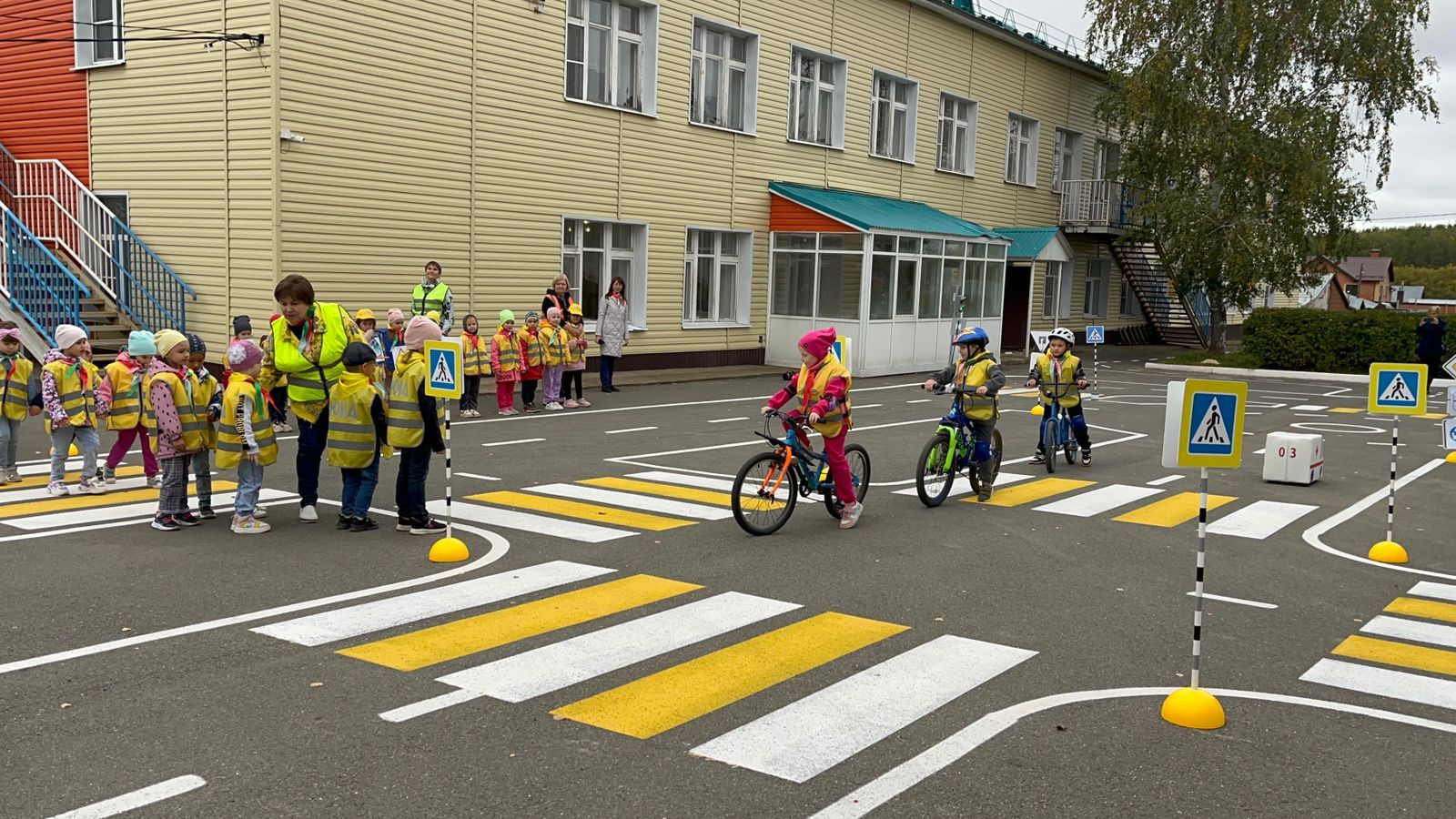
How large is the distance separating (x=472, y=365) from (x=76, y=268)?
7.49m

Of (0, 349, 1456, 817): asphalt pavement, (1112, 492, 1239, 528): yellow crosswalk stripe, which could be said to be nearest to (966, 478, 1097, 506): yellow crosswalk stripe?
(0, 349, 1456, 817): asphalt pavement

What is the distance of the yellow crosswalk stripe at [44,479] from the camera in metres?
11.3

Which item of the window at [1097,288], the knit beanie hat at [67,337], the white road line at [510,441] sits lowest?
the white road line at [510,441]

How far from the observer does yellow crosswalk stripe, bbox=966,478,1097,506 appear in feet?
40.4

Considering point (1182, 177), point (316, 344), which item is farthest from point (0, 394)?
point (1182, 177)

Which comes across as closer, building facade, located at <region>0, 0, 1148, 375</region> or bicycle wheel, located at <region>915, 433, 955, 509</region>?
bicycle wheel, located at <region>915, 433, 955, 509</region>

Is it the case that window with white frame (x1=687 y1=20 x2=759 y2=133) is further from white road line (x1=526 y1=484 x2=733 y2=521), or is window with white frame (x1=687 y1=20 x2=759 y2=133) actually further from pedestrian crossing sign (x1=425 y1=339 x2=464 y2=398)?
pedestrian crossing sign (x1=425 y1=339 x2=464 y2=398)

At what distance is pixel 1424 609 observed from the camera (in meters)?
8.45

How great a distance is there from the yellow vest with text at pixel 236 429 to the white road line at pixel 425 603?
93.4 inches

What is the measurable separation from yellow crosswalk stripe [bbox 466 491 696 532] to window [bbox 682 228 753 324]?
15233mm

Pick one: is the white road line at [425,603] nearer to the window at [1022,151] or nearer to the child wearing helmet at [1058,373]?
the child wearing helmet at [1058,373]

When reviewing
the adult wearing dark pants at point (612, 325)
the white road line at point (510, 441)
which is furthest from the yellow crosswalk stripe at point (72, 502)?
the adult wearing dark pants at point (612, 325)

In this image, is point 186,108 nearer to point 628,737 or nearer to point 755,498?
point 755,498

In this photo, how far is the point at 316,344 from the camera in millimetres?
9742
